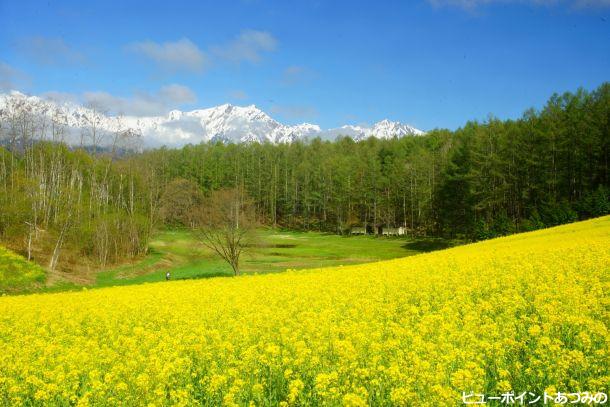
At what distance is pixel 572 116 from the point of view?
59.9 metres

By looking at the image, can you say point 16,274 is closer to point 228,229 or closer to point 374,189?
point 228,229

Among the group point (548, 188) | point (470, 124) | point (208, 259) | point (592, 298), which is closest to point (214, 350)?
point (592, 298)

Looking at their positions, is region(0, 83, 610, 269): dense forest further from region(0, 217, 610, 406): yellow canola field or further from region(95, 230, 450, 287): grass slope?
region(0, 217, 610, 406): yellow canola field

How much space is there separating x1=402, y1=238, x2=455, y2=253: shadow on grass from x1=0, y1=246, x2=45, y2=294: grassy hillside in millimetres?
45062

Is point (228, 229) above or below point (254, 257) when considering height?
above

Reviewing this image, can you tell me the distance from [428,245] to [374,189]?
3114 cm

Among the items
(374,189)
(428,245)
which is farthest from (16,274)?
(374,189)

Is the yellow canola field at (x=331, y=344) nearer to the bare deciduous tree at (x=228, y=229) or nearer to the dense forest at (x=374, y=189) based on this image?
the bare deciduous tree at (x=228, y=229)

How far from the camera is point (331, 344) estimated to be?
7.51 m

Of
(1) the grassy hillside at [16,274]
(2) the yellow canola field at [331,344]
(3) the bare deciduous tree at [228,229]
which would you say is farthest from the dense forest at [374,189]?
(2) the yellow canola field at [331,344]

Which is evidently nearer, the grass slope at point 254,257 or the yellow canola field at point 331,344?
the yellow canola field at point 331,344

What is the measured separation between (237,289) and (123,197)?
59471mm

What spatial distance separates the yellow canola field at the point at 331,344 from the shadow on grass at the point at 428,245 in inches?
1913

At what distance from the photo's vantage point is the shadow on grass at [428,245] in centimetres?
6244
